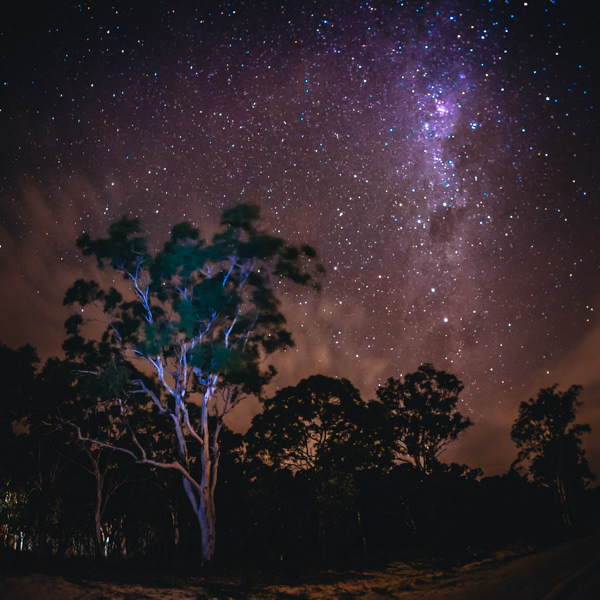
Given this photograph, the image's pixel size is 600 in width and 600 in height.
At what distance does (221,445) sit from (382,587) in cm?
1758

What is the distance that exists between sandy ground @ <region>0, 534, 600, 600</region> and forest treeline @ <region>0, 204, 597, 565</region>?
12.9 ft

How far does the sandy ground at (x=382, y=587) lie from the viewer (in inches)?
399

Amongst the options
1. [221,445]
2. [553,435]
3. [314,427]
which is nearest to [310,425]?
[314,427]

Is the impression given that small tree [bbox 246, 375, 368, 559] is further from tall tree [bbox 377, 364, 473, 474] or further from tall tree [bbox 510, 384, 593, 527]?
tall tree [bbox 510, 384, 593, 527]

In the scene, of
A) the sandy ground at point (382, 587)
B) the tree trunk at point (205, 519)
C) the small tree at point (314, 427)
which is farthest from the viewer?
the small tree at point (314, 427)

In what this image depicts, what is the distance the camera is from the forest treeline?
19453mm

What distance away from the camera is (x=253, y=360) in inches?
799

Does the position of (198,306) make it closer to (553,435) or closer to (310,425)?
(310,425)

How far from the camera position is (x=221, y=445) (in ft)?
97.8

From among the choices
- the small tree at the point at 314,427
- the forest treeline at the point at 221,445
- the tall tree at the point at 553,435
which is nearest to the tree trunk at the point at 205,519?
the forest treeline at the point at 221,445

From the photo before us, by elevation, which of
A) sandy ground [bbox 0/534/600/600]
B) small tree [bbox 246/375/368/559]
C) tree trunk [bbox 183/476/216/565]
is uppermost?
small tree [bbox 246/375/368/559]

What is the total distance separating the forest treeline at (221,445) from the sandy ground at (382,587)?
12.9 feet

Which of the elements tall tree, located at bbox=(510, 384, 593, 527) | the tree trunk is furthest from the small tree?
tall tree, located at bbox=(510, 384, 593, 527)

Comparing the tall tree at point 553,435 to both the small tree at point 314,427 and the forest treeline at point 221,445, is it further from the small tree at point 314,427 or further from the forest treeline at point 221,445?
the small tree at point 314,427
